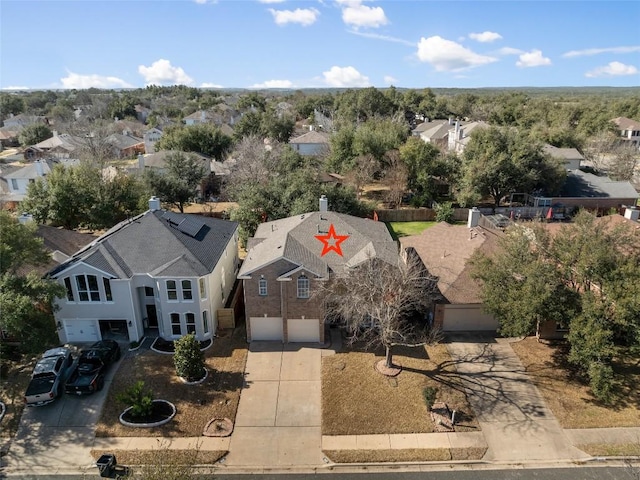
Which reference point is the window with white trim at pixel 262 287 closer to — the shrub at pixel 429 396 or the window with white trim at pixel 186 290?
the window with white trim at pixel 186 290

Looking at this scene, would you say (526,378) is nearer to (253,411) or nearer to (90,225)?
(253,411)

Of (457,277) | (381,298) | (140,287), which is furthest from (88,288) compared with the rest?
(457,277)

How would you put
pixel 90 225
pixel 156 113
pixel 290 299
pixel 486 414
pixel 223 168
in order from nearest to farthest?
1. pixel 486 414
2. pixel 290 299
3. pixel 90 225
4. pixel 223 168
5. pixel 156 113

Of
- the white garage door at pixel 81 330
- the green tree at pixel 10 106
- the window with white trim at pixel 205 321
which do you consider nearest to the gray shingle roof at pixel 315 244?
the window with white trim at pixel 205 321

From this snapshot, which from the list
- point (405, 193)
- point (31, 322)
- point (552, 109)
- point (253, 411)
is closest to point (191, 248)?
point (31, 322)

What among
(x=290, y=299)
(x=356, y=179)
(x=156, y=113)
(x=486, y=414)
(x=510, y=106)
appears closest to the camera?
(x=486, y=414)

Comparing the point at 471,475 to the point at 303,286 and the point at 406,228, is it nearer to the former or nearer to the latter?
the point at 303,286

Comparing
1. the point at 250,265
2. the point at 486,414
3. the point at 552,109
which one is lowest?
the point at 486,414
